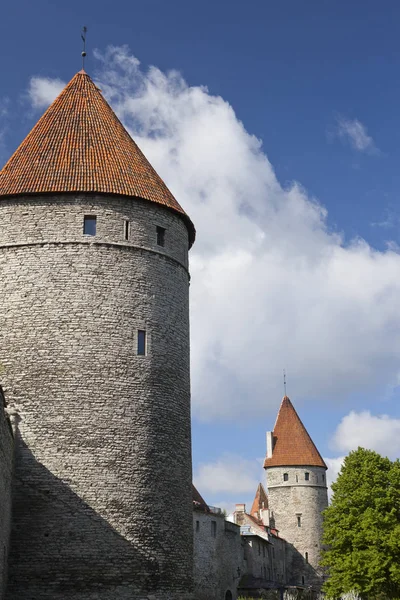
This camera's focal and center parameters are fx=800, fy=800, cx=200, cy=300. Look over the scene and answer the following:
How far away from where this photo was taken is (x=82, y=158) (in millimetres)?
A: 18094

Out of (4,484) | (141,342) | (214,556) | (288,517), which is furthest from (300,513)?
(4,484)

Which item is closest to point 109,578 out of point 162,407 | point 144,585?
point 144,585

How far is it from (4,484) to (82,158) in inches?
302

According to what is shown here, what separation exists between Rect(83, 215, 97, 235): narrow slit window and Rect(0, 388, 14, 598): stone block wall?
4529 mm

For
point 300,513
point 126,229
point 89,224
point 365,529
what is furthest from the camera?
point 300,513

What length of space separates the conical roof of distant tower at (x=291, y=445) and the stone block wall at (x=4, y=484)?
110 ft

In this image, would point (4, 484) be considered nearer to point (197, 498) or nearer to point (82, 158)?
point (82, 158)

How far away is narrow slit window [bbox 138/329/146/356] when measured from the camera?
16984 mm

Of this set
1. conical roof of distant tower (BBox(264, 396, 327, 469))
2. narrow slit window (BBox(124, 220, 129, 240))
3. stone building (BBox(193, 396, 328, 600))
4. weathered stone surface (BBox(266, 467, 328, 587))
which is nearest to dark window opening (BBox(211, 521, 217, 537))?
stone building (BBox(193, 396, 328, 600))

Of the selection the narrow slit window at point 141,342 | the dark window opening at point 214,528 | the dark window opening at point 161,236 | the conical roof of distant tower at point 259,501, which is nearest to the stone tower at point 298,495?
the conical roof of distant tower at point 259,501

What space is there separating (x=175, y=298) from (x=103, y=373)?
277 centimetres

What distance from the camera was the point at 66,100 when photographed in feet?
65.3

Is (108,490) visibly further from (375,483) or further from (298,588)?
(298,588)

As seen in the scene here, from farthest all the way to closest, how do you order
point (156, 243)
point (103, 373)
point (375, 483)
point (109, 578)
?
point (375, 483) < point (156, 243) < point (103, 373) < point (109, 578)
